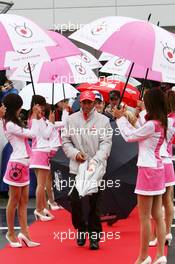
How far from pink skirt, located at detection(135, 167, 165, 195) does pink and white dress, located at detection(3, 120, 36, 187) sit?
162cm

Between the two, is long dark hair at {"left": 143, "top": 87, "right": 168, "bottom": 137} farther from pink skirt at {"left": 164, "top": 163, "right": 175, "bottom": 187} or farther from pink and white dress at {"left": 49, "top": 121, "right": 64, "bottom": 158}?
pink and white dress at {"left": 49, "top": 121, "right": 64, "bottom": 158}

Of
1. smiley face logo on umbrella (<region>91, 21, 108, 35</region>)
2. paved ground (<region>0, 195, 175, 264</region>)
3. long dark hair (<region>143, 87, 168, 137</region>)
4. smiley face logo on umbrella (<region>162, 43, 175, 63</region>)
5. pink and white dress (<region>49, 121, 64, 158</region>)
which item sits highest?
smiley face logo on umbrella (<region>91, 21, 108, 35</region>)

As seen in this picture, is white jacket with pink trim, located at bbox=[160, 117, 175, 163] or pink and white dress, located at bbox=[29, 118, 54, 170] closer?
white jacket with pink trim, located at bbox=[160, 117, 175, 163]

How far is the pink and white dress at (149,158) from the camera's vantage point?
22.5 feet

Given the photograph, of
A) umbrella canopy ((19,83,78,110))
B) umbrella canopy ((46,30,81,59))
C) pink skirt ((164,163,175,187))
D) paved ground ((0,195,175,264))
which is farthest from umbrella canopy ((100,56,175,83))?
paved ground ((0,195,175,264))

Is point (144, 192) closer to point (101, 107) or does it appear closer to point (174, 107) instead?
point (174, 107)

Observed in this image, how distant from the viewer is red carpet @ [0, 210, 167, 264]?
24.6 ft

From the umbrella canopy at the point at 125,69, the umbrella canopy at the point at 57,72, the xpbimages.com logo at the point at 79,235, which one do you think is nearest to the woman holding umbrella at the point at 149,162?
the xpbimages.com logo at the point at 79,235

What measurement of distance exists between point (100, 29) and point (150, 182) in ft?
5.95

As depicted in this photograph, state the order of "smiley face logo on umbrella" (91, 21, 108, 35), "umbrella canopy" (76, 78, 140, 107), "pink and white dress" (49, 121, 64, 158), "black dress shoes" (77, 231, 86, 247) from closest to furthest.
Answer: "smiley face logo on umbrella" (91, 21, 108, 35) → "black dress shoes" (77, 231, 86, 247) → "pink and white dress" (49, 121, 64, 158) → "umbrella canopy" (76, 78, 140, 107)

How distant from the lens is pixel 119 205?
28.8 ft

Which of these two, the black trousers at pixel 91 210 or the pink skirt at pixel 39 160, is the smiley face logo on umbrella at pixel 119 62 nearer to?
the pink skirt at pixel 39 160

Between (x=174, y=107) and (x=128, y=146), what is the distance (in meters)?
0.82

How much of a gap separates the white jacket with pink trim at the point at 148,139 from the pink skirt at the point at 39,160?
2.83 meters
